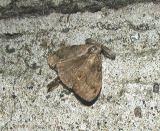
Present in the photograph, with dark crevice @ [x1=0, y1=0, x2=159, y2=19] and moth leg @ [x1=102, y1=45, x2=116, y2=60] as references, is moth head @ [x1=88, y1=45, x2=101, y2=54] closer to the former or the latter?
moth leg @ [x1=102, y1=45, x2=116, y2=60]

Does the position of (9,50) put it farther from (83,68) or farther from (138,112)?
(138,112)

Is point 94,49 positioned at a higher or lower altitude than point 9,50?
higher

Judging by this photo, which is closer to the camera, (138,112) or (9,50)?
(138,112)

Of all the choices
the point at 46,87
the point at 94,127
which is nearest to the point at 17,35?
the point at 46,87

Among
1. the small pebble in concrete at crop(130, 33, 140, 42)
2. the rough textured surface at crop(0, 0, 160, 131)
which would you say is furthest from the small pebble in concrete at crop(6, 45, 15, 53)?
the small pebble in concrete at crop(130, 33, 140, 42)

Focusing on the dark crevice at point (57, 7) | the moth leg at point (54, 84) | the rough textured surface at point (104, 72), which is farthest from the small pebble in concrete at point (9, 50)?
the moth leg at point (54, 84)

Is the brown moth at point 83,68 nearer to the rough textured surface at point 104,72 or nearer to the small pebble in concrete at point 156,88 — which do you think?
the rough textured surface at point 104,72

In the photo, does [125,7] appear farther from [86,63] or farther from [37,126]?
[37,126]

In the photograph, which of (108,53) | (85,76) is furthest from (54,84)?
(108,53)
